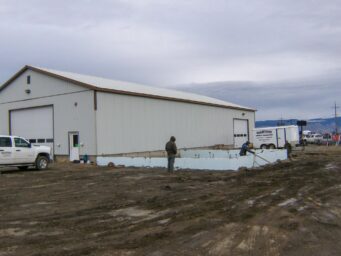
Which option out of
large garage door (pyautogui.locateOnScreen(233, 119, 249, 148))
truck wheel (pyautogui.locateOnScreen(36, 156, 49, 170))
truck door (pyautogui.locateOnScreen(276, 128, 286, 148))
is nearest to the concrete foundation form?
truck wheel (pyautogui.locateOnScreen(36, 156, 49, 170))

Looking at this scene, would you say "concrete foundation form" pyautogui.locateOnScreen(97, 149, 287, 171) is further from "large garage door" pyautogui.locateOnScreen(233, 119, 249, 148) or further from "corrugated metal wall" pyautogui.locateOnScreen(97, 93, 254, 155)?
"large garage door" pyautogui.locateOnScreen(233, 119, 249, 148)

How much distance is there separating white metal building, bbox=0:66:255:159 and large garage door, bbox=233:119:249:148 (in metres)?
9.66

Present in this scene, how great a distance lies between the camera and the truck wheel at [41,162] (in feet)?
77.0

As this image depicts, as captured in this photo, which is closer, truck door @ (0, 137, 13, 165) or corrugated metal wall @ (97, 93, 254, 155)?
truck door @ (0, 137, 13, 165)

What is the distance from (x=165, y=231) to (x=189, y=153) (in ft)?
82.5

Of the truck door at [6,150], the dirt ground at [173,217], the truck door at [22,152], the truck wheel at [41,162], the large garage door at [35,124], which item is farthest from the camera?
the large garage door at [35,124]

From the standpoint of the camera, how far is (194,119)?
1545 inches

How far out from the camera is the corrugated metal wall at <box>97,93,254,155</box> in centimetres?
2880

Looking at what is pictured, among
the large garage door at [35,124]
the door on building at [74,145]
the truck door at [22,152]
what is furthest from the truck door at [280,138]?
the truck door at [22,152]

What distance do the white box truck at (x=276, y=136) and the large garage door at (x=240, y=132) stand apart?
76.5 inches

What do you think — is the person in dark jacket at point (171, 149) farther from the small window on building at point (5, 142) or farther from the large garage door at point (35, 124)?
the large garage door at point (35, 124)

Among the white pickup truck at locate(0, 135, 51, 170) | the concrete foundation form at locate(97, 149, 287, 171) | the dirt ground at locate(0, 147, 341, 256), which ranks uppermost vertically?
the white pickup truck at locate(0, 135, 51, 170)

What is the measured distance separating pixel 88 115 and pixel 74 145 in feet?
8.44

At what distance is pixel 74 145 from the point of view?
96.6ft
